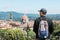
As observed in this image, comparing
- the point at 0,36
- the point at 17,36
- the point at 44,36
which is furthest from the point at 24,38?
the point at 44,36

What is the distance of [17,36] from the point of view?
938 centimetres

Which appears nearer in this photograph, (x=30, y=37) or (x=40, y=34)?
(x=40, y=34)

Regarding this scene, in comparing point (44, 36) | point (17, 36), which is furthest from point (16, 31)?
point (44, 36)

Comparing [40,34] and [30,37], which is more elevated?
[40,34]

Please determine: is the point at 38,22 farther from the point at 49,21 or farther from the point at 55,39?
the point at 55,39

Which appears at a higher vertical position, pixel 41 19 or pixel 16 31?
pixel 41 19

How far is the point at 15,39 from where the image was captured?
9.34 m

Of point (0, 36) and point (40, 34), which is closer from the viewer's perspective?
point (40, 34)

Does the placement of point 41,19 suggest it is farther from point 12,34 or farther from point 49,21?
point 12,34

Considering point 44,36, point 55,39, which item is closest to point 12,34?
point 55,39

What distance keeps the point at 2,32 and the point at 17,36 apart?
56 cm

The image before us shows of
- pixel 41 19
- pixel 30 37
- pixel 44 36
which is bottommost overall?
pixel 30 37

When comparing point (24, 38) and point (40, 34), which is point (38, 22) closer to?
point (40, 34)

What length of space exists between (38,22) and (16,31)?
3.36 meters
